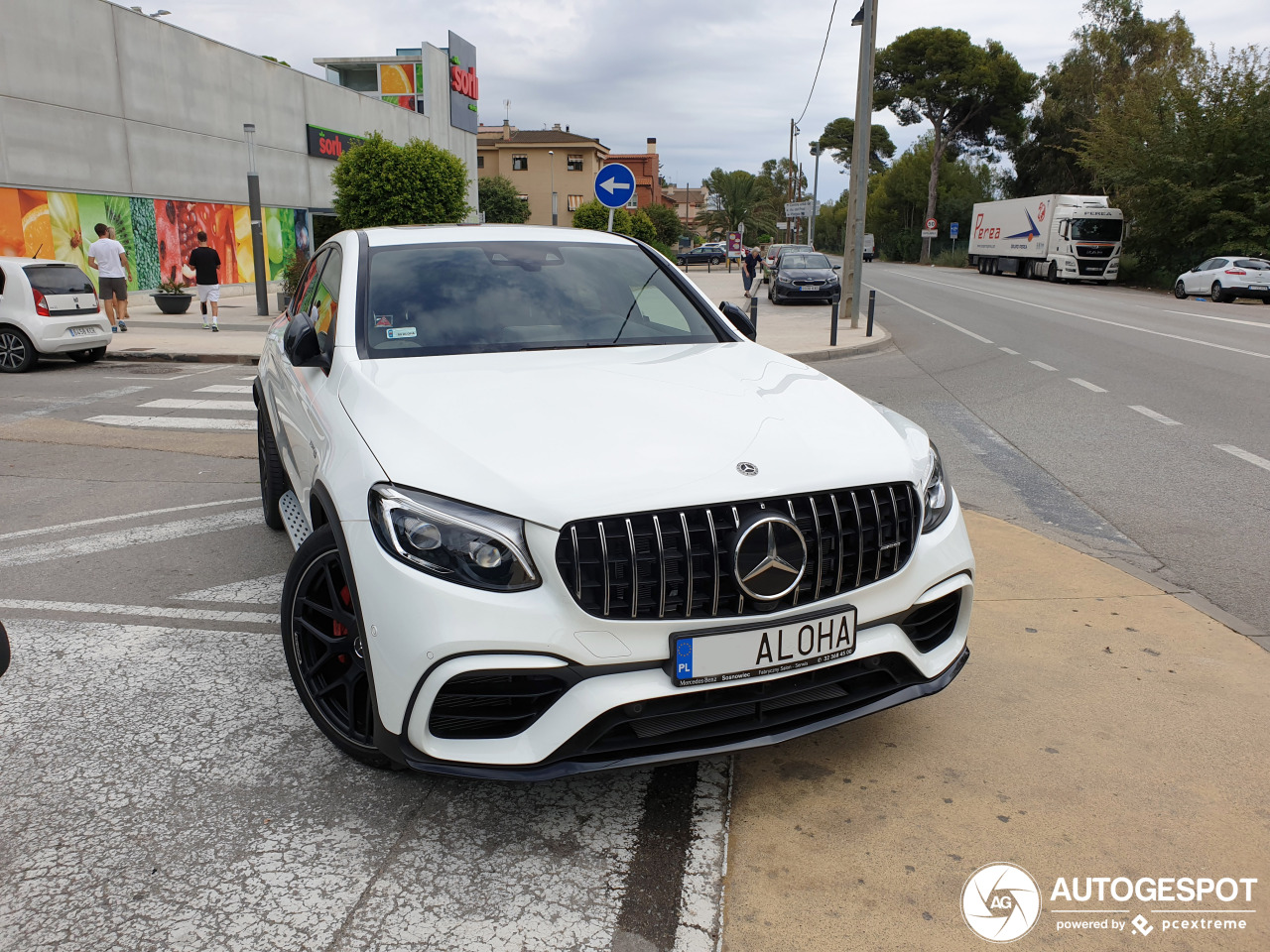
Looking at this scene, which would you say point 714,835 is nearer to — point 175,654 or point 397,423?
point 397,423

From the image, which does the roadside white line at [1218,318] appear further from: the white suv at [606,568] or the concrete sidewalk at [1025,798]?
the white suv at [606,568]

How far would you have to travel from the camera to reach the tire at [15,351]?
493 inches

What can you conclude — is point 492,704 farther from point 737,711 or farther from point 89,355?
point 89,355

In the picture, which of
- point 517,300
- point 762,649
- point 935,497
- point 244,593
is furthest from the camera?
point 244,593

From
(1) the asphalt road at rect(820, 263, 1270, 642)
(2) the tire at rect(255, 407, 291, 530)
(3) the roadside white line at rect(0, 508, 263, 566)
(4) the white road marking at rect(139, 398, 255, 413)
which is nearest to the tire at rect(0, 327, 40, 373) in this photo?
(4) the white road marking at rect(139, 398, 255, 413)

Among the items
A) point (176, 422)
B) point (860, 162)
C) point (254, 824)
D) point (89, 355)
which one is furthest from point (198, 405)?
point (860, 162)

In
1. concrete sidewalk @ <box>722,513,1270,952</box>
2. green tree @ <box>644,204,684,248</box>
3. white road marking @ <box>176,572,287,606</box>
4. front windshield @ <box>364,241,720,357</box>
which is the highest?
green tree @ <box>644,204,684,248</box>

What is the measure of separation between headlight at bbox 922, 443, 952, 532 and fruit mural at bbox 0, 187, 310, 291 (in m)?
20.3

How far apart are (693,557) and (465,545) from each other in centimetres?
58

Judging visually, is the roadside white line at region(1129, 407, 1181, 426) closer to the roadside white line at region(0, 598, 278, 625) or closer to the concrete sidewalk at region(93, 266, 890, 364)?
the concrete sidewalk at region(93, 266, 890, 364)

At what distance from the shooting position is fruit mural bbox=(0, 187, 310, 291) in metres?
19.4

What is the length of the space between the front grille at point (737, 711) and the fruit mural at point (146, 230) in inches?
803

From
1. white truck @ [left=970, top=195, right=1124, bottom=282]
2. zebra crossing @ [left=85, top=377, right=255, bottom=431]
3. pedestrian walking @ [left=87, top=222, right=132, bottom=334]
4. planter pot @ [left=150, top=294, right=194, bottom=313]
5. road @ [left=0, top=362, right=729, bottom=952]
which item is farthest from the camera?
white truck @ [left=970, top=195, right=1124, bottom=282]

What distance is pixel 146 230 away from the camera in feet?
74.5
